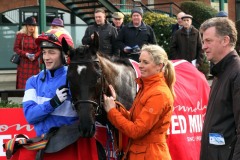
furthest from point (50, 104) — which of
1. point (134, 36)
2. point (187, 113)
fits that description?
point (134, 36)

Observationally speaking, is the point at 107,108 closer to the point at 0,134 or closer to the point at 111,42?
the point at 0,134

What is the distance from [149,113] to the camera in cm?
454

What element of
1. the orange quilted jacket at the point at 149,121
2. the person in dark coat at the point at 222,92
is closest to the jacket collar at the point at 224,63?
the person in dark coat at the point at 222,92

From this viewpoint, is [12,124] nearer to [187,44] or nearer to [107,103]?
[107,103]

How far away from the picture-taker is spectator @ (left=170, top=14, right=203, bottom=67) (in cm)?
1099

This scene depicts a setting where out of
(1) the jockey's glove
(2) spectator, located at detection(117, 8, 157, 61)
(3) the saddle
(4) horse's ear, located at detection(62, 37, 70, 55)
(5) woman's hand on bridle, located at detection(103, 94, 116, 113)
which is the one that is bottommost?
(3) the saddle

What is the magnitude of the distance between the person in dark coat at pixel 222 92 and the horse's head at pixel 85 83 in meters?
0.89

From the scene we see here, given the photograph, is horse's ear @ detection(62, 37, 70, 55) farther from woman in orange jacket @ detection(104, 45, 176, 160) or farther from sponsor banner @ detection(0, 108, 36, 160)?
sponsor banner @ detection(0, 108, 36, 160)

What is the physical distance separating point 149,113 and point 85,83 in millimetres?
598

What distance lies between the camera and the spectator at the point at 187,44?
1099 centimetres

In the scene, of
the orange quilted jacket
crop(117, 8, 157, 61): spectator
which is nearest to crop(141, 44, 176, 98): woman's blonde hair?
the orange quilted jacket

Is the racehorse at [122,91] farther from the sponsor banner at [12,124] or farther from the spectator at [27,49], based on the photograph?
the spectator at [27,49]

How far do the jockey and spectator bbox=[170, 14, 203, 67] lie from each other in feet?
21.1

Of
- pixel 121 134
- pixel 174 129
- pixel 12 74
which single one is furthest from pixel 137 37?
pixel 12 74
